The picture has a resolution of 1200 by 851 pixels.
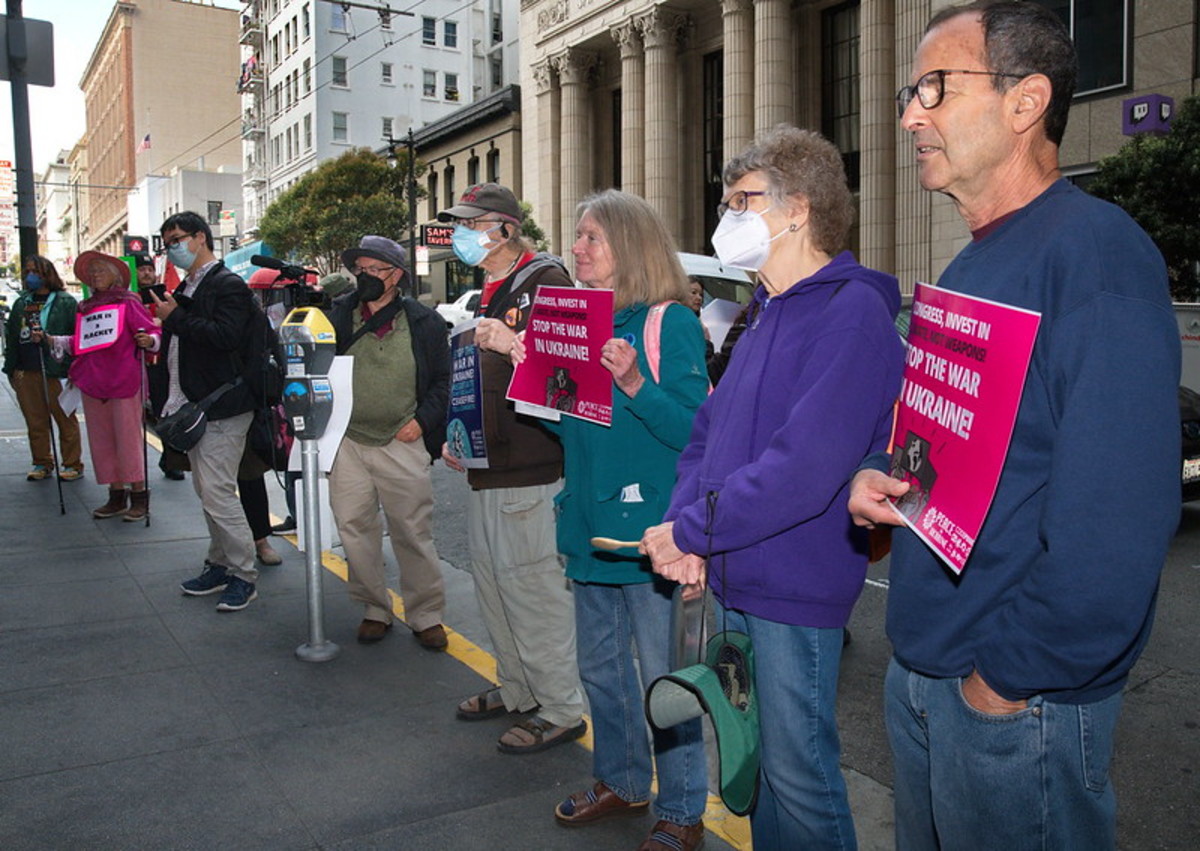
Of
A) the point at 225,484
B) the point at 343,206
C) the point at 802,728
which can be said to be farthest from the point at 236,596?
the point at 343,206

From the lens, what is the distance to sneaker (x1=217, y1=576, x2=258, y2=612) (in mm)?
5930

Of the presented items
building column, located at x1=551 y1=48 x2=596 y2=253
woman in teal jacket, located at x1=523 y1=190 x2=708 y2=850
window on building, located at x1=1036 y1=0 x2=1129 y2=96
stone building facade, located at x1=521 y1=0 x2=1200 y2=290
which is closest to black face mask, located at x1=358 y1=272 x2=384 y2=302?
woman in teal jacket, located at x1=523 y1=190 x2=708 y2=850

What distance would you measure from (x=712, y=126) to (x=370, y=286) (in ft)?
104

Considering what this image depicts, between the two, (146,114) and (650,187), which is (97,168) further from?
(650,187)

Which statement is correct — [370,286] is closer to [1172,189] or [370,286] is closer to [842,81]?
[1172,189]

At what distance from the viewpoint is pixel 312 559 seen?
201 inches

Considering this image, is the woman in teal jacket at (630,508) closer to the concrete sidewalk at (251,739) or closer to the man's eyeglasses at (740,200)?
the concrete sidewalk at (251,739)

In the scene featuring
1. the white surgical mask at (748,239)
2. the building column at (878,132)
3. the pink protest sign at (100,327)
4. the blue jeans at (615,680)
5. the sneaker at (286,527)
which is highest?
the building column at (878,132)

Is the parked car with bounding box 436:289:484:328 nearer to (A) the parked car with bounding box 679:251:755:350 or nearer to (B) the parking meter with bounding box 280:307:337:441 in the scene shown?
(A) the parked car with bounding box 679:251:755:350

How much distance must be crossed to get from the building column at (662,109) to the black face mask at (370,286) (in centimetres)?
2959

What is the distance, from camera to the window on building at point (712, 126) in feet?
113

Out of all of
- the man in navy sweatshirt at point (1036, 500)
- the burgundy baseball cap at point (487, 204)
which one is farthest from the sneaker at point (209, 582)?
the man in navy sweatshirt at point (1036, 500)

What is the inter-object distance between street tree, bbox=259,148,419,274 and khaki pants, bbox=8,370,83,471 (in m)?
34.0

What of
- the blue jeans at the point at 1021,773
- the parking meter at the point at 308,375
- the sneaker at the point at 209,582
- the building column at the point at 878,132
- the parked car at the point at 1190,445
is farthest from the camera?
the building column at the point at 878,132
